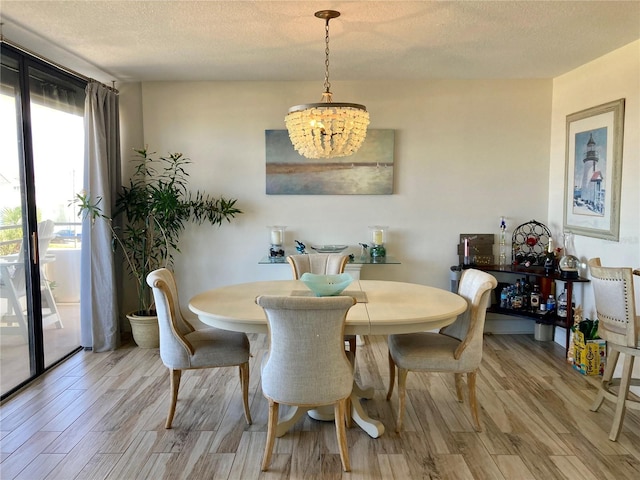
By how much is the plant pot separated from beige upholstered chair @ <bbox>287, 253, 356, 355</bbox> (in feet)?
4.61

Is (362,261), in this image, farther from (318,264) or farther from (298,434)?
(298,434)

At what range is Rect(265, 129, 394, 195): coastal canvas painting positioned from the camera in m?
4.68

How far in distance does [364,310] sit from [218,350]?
90cm

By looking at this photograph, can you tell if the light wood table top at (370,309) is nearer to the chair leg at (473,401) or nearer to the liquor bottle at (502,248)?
the chair leg at (473,401)

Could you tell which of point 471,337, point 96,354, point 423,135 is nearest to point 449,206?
point 423,135

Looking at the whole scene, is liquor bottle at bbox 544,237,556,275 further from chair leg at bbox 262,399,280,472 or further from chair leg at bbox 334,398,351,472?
chair leg at bbox 262,399,280,472

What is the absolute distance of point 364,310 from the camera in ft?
8.74

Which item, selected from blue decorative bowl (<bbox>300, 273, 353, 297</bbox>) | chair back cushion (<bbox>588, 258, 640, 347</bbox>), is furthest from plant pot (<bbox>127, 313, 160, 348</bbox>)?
chair back cushion (<bbox>588, 258, 640, 347</bbox>)

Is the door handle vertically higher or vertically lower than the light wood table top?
higher

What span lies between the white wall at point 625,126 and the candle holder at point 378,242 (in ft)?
5.32

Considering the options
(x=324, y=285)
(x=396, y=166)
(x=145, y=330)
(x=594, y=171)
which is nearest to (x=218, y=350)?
(x=324, y=285)

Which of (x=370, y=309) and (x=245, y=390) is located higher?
(x=370, y=309)

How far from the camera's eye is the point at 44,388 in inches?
136

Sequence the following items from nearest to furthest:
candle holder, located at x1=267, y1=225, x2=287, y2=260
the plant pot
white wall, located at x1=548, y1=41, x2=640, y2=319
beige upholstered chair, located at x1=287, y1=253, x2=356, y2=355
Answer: white wall, located at x1=548, y1=41, x2=640, y2=319 → beige upholstered chair, located at x1=287, y1=253, x2=356, y2=355 → the plant pot → candle holder, located at x1=267, y1=225, x2=287, y2=260
